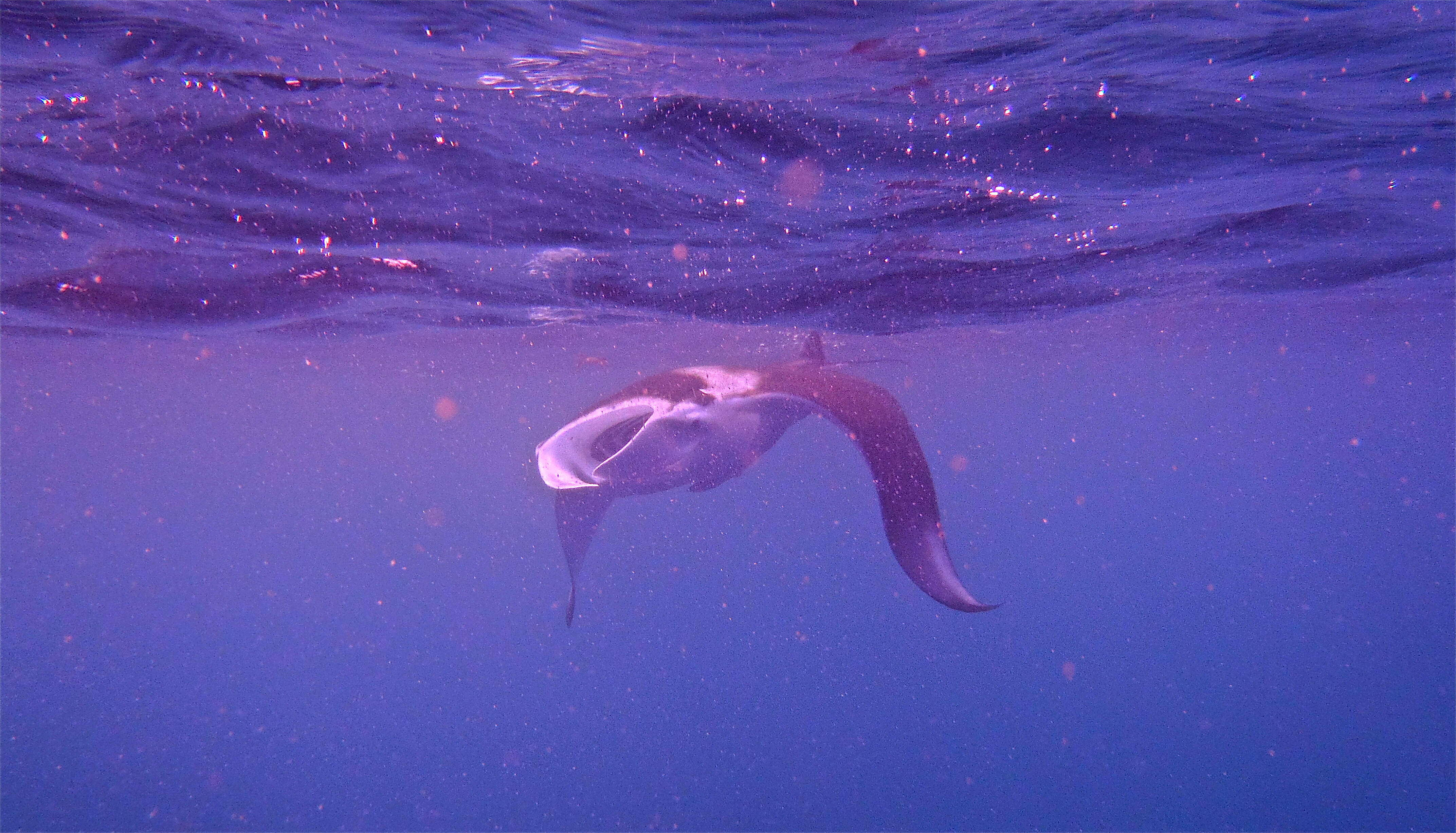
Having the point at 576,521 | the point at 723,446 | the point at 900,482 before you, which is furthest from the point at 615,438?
the point at 900,482

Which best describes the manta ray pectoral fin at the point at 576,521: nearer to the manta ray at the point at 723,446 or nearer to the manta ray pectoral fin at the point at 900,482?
the manta ray at the point at 723,446

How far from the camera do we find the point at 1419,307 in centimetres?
1895

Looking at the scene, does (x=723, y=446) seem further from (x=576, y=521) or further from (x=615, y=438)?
(x=576, y=521)

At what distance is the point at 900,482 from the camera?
501 cm

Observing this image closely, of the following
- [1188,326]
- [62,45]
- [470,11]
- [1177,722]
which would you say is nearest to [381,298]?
[62,45]

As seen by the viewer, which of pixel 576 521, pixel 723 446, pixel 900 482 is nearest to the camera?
pixel 900 482

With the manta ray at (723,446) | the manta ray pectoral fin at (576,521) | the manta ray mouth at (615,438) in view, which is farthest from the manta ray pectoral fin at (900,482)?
the manta ray pectoral fin at (576,521)

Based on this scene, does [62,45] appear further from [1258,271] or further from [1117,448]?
[1117,448]

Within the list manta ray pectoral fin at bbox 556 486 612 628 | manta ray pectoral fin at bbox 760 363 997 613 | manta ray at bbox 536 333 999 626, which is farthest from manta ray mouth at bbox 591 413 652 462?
manta ray pectoral fin at bbox 760 363 997 613

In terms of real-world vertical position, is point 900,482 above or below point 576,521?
above

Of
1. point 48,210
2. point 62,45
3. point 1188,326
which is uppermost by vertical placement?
point 62,45

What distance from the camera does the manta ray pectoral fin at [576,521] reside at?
22.4 ft

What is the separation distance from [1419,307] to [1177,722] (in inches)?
900

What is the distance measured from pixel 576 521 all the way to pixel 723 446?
1907 millimetres
